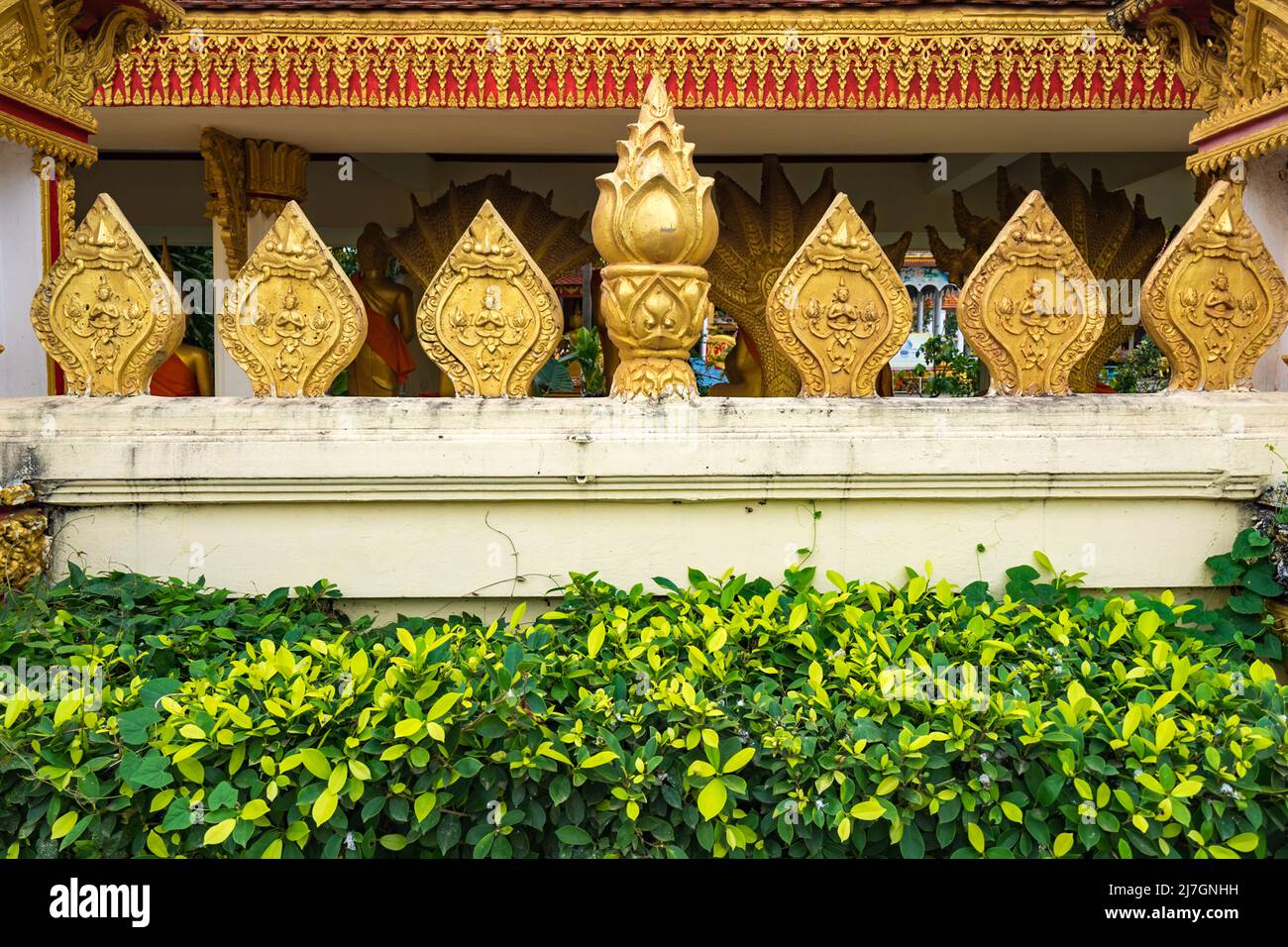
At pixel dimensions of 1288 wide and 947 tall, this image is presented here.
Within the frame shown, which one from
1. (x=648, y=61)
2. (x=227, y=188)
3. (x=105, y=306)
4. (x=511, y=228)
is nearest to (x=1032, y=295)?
(x=105, y=306)

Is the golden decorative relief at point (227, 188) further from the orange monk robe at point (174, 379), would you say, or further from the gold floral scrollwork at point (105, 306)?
the gold floral scrollwork at point (105, 306)

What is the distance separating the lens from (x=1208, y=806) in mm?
1996

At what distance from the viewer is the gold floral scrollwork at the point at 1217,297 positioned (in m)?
2.97

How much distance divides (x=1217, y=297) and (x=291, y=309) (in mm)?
2570

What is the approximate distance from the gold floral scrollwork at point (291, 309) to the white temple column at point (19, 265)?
103cm

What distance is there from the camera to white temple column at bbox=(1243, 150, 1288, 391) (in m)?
3.48

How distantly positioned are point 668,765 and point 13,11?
9.73ft

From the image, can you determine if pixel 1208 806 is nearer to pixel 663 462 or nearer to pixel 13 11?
pixel 663 462

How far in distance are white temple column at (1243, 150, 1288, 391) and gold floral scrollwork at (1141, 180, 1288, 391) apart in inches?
19.7

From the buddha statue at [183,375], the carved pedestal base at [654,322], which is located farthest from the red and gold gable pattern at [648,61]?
the carved pedestal base at [654,322]

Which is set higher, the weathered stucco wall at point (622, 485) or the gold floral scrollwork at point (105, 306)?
the gold floral scrollwork at point (105, 306)

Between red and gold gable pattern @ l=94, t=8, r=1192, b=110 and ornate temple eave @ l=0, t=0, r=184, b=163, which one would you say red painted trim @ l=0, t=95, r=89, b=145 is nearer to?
ornate temple eave @ l=0, t=0, r=184, b=163
